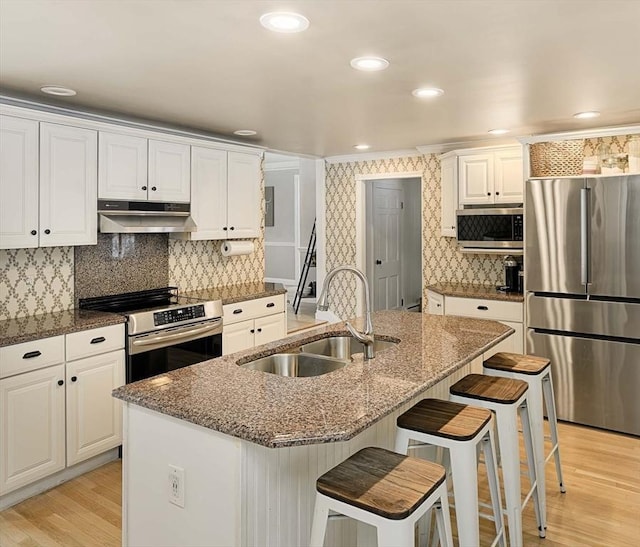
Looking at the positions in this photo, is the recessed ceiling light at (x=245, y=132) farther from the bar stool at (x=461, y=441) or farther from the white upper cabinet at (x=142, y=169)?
the bar stool at (x=461, y=441)

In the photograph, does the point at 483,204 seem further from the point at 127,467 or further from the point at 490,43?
the point at 127,467

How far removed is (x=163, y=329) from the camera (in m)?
3.67

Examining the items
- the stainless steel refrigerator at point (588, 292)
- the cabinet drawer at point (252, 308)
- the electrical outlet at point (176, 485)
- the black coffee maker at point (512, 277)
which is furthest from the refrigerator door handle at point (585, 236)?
the electrical outlet at point (176, 485)

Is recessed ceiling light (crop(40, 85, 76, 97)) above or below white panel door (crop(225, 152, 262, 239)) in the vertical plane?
above

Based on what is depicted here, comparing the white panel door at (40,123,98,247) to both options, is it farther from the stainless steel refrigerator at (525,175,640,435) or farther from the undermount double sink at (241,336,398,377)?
→ the stainless steel refrigerator at (525,175,640,435)

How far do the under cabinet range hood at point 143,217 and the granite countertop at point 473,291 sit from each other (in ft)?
7.70

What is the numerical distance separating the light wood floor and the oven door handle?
0.81m

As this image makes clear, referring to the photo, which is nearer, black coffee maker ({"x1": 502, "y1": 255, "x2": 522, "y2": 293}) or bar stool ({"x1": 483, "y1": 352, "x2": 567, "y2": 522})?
bar stool ({"x1": 483, "y1": 352, "x2": 567, "y2": 522})

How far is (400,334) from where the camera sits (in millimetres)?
2932

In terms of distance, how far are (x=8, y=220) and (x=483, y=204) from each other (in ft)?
12.5

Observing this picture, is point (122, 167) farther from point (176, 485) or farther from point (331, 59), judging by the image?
point (176, 485)

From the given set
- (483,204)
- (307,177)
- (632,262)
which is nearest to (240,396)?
(632,262)

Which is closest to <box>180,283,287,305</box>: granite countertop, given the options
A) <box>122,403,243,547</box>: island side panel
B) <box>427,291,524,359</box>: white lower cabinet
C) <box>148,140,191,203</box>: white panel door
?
<box>148,140,191,203</box>: white panel door

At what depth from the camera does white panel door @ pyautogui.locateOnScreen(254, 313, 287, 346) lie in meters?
4.67
